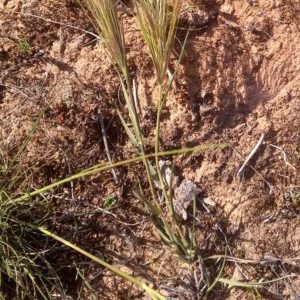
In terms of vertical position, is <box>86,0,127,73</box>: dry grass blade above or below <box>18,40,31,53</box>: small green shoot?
above

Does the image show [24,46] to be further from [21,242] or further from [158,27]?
[21,242]

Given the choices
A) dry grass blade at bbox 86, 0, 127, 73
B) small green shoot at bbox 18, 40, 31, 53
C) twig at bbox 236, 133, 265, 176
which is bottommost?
twig at bbox 236, 133, 265, 176

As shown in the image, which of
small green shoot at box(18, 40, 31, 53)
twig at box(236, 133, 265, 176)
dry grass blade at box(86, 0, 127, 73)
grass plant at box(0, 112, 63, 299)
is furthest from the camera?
small green shoot at box(18, 40, 31, 53)

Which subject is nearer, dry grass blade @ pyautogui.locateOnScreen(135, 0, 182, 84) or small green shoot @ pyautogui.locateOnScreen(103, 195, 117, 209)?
dry grass blade @ pyautogui.locateOnScreen(135, 0, 182, 84)

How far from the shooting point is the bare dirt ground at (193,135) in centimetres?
192

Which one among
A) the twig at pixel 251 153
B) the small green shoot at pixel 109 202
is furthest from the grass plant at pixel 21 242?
the twig at pixel 251 153

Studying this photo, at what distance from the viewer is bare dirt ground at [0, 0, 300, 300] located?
192 cm

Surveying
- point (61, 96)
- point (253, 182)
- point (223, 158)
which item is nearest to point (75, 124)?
point (61, 96)

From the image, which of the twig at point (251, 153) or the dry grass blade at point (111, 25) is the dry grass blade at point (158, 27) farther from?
the twig at point (251, 153)

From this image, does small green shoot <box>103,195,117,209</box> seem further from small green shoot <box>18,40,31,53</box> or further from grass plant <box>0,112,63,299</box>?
small green shoot <box>18,40,31,53</box>

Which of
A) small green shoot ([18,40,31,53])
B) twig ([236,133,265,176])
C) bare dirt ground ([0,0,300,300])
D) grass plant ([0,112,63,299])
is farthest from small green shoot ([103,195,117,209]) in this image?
small green shoot ([18,40,31,53])

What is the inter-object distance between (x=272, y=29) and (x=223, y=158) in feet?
1.88

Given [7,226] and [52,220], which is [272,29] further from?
[7,226]

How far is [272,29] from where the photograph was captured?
203 centimetres
